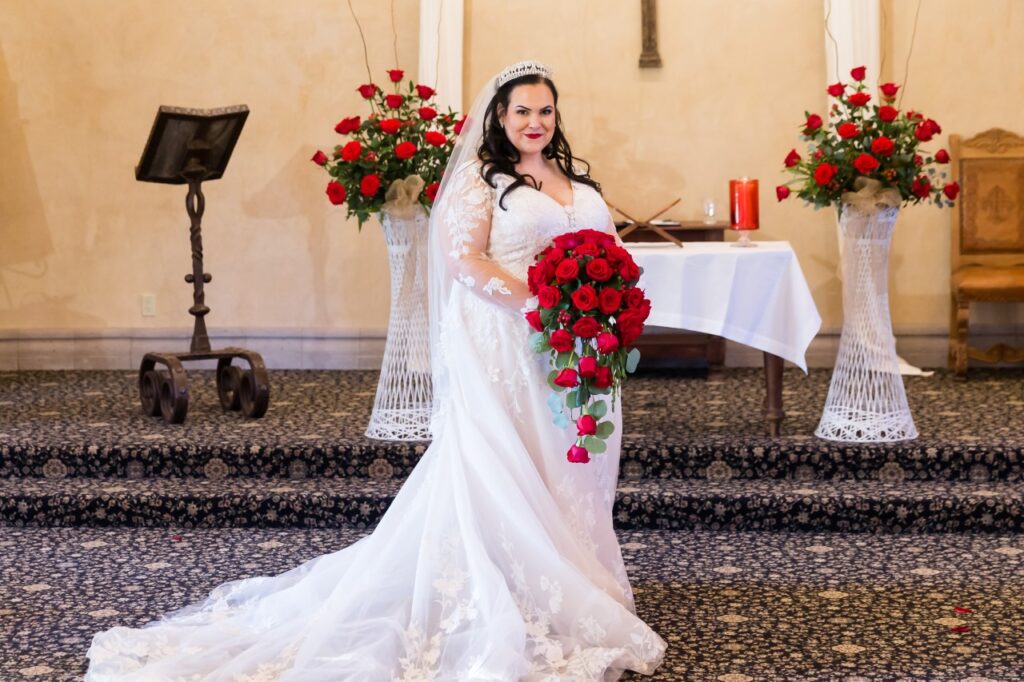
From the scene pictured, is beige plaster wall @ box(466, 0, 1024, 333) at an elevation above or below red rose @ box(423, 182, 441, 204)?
above

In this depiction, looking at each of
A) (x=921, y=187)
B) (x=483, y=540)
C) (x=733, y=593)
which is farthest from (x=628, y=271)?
(x=921, y=187)

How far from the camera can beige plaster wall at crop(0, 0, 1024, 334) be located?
748 centimetres

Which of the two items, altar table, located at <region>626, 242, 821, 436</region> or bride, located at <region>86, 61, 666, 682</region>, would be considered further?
altar table, located at <region>626, 242, 821, 436</region>

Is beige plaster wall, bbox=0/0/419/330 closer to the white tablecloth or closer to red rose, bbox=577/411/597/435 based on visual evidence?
the white tablecloth

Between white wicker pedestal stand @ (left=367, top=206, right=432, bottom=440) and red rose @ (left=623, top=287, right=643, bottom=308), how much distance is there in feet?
7.71

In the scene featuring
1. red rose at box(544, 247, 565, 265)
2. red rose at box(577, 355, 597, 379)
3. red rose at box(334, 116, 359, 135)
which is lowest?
red rose at box(577, 355, 597, 379)

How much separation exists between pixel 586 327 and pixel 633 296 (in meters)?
0.17

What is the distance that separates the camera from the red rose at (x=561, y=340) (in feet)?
11.3

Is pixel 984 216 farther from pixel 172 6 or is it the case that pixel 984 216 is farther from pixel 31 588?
pixel 31 588

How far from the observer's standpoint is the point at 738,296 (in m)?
5.51

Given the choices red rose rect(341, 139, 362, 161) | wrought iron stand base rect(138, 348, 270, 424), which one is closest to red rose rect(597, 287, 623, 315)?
red rose rect(341, 139, 362, 161)

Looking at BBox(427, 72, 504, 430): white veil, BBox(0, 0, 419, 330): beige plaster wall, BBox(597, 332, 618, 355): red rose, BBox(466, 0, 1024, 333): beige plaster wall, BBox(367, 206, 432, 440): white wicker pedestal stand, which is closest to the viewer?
BBox(597, 332, 618, 355): red rose

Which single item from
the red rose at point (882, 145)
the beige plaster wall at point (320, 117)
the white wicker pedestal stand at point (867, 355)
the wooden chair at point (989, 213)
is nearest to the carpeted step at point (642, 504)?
the white wicker pedestal stand at point (867, 355)

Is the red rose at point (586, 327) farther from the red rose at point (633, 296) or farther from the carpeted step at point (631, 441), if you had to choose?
the carpeted step at point (631, 441)
